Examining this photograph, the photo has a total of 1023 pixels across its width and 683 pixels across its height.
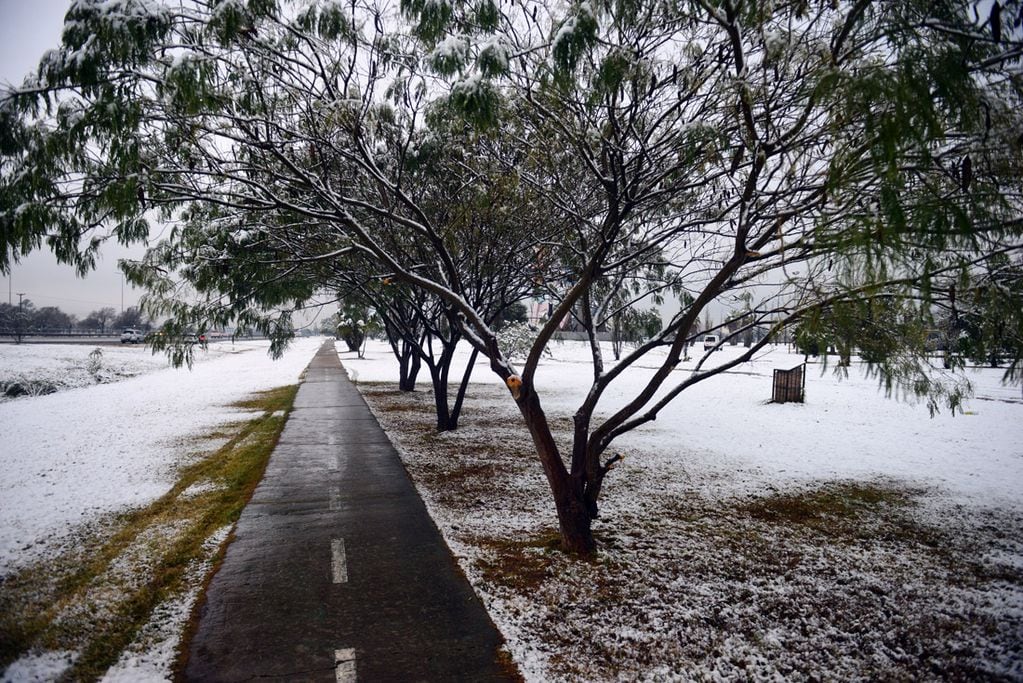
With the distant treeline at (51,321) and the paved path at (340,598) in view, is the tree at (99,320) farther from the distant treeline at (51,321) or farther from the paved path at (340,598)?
the paved path at (340,598)

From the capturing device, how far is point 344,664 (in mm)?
3928

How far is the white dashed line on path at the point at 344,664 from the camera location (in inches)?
148

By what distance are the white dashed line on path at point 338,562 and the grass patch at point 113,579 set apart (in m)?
1.25

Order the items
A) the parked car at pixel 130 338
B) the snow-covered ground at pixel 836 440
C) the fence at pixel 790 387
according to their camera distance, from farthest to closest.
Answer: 1. the parked car at pixel 130 338
2. the fence at pixel 790 387
3. the snow-covered ground at pixel 836 440

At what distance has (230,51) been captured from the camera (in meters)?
5.76

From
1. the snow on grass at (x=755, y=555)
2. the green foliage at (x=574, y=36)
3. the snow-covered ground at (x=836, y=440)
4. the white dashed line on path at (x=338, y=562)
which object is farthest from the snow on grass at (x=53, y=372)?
the green foliage at (x=574, y=36)

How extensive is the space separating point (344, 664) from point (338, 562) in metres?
1.88

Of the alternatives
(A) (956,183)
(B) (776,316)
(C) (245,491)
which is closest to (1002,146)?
(A) (956,183)

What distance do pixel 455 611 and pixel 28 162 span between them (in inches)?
226

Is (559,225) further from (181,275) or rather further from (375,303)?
(375,303)

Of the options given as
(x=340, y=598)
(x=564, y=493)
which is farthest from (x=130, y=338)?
(x=564, y=493)

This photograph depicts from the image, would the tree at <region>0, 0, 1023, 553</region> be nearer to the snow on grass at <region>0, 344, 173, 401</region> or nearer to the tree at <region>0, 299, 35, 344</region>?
the snow on grass at <region>0, 344, 173, 401</region>

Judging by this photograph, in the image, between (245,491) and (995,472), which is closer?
(245,491)

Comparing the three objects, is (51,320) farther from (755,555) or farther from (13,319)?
(755,555)
